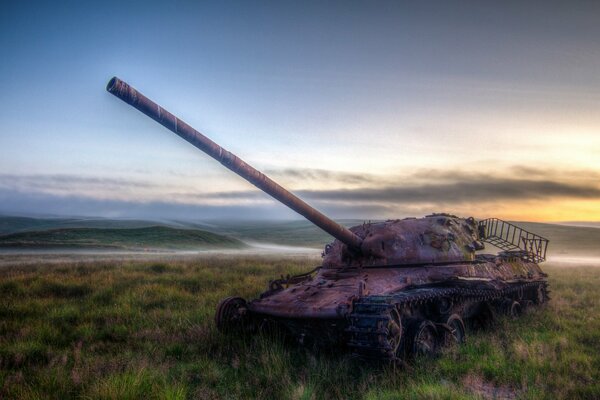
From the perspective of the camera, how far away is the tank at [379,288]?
5.93m

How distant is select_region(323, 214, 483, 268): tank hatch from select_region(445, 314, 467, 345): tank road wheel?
1.10 meters

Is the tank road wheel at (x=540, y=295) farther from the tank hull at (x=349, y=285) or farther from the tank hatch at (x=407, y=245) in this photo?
the tank hatch at (x=407, y=245)

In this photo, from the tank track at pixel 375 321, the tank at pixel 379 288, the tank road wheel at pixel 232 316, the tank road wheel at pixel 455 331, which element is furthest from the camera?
the tank road wheel at pixel 232 316

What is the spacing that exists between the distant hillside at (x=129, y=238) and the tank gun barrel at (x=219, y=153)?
35.7 m

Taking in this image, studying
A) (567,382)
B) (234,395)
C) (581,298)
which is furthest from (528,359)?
(581,298)

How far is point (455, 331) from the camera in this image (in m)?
7.65

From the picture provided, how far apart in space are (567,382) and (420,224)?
12.5 feet

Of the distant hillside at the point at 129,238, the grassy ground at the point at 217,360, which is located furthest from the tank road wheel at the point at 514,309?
the distant hillside at the point at 129,238

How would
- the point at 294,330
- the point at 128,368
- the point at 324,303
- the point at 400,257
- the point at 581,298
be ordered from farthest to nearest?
the point at 581,298 → the point at 400,257 → the point at 294,330 → the point at 324,303 → the point at 128,368

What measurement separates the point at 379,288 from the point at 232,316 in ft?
8.29

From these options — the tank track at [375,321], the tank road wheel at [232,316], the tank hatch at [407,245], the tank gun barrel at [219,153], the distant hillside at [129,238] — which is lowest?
the distant hillside at [129,238]

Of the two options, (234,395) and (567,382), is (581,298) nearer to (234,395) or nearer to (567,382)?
(567,382)

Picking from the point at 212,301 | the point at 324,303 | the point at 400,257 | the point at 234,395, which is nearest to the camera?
the point at 234,395

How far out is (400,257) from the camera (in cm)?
812
